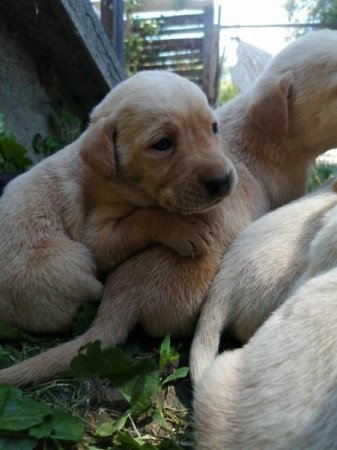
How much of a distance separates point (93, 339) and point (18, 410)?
0.60 m

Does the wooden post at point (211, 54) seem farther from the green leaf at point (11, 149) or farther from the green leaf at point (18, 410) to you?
the green leaf at point (18, 410)

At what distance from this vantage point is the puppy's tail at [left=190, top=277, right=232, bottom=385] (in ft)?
8.89

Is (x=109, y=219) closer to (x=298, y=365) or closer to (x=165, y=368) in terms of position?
(x=165, y=368)

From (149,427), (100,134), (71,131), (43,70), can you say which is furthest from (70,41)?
(149,427)

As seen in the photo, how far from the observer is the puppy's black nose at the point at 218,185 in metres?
2.91

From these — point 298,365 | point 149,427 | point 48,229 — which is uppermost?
point 298,365

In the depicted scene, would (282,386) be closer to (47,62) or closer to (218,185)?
(218,185)

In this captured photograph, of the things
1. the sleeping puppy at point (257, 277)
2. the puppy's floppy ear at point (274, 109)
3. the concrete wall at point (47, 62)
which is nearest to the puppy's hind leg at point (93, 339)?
the sleeping puppy at point (257, 277)

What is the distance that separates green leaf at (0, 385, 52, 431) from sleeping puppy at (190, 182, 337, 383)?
2.23 ft

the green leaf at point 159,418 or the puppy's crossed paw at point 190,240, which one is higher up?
the puppy's crossed paw at point 190,240

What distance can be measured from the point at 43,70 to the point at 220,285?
350 cm

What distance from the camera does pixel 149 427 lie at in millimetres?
2504

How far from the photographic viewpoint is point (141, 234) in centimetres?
316

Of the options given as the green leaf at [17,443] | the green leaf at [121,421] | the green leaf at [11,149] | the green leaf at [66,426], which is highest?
the green leaf at [11,149]
